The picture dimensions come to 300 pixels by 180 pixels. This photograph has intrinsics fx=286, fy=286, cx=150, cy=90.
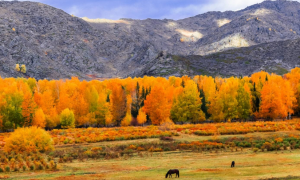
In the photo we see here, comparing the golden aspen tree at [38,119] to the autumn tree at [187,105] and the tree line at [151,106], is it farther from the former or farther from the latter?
the autumn tree at [187,105]

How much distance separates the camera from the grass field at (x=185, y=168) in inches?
869

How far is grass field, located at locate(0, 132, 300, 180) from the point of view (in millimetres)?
22062

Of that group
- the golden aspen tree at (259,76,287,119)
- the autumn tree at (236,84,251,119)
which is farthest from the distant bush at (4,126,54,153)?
the golden aspen tree at (259,76,287,119)

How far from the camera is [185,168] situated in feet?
84.5

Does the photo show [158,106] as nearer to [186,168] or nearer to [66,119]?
[66,119]

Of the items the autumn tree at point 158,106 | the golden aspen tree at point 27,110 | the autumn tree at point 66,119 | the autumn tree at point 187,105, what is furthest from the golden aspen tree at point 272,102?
Answer: the golden aspen tree at point 27,110

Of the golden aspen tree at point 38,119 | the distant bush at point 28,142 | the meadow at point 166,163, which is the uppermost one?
the golden aspen tree at point 38,119

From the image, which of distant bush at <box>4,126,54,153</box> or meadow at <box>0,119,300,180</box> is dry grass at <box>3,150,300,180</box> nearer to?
meadow at <box>0,119,300,180</box>

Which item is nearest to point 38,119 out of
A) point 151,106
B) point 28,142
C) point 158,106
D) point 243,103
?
point 151,106

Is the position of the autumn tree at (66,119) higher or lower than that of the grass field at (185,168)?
higher

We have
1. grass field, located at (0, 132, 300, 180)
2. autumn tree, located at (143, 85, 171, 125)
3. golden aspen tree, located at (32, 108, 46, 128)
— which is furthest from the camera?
autumn tree, located at (143, 85, 171, 125)

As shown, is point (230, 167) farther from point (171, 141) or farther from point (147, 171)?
point (171, 141)

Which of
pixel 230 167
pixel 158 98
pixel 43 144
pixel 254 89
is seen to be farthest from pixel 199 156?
pixel 254 89

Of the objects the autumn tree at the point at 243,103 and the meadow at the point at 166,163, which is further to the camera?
the autumn tree at the point at 243,103
